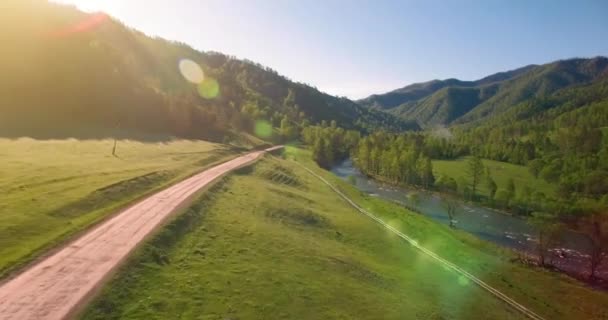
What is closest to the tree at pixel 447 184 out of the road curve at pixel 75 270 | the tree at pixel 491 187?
the tree at pixel 491 187

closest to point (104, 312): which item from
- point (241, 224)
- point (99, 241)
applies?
point (99, 241)

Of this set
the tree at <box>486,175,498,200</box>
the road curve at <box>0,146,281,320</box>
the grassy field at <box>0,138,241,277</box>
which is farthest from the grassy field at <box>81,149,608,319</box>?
the tree at <box>486,175,498,200</box>

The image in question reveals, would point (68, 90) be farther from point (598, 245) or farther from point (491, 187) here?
point (491, 187)

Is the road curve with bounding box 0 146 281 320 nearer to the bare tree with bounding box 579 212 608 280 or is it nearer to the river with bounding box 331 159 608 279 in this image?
the bare tree with bounding box 579 212 608 280

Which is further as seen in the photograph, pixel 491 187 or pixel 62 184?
pixel 491 187

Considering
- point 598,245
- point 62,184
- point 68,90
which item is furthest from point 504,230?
point 68,90

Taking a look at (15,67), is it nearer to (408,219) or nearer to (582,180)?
(408,219)

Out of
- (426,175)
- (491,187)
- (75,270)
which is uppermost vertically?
(426,175)

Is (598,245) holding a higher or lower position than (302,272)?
lower
